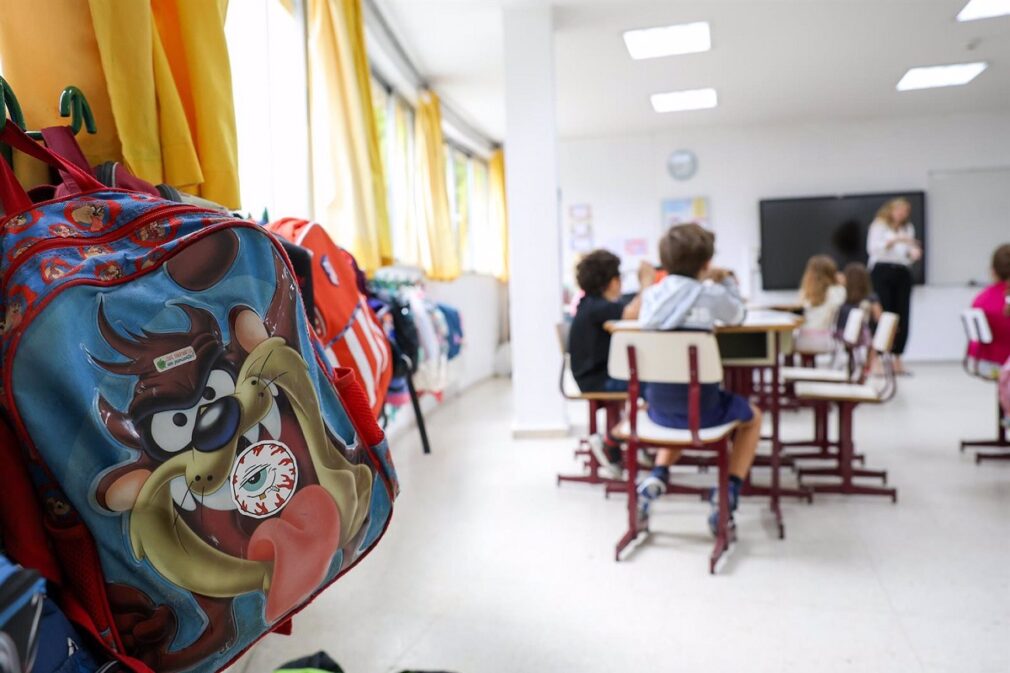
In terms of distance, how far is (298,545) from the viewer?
871mm

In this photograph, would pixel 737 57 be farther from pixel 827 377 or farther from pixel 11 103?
pixel 11 103

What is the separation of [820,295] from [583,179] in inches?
Result: 164

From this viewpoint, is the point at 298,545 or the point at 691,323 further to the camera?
the point at 691,323

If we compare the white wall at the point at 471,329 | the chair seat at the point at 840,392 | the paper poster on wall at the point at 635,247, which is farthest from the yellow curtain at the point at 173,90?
the paper poster on wall at the point at 635,247

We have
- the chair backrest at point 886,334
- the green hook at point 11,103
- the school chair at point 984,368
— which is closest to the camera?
the green hook at point 11,103

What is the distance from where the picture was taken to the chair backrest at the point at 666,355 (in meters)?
2.35

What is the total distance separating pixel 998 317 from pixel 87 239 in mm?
4192

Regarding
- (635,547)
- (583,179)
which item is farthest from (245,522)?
(583,179)

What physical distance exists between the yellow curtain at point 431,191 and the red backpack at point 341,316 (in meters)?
3.72

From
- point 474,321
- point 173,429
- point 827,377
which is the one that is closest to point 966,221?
point 474,321

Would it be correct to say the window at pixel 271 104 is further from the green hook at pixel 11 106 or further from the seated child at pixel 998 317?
the seated child at pixel 998 317

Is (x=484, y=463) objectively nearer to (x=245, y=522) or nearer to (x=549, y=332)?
(x=549, y=332)

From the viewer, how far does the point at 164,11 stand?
1.61 metres

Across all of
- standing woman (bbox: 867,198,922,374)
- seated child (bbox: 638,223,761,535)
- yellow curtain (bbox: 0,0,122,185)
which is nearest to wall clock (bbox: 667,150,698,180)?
standing woman (bbox: 867,198,922,374)
